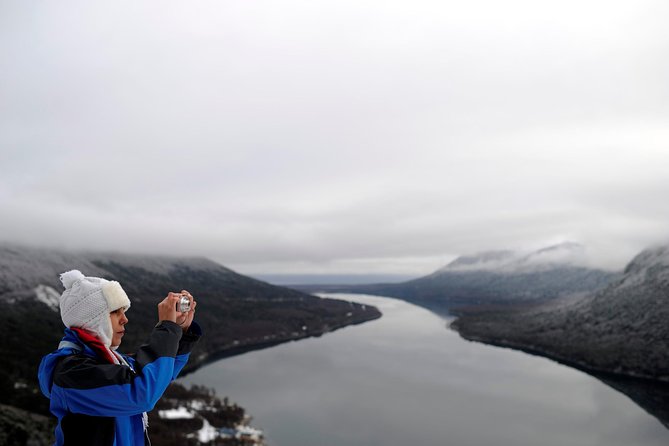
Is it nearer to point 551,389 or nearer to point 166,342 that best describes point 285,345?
point 551,389

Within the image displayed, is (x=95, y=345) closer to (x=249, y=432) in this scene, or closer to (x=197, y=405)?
(x=249, y=432)

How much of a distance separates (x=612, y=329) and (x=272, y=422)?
131601mm

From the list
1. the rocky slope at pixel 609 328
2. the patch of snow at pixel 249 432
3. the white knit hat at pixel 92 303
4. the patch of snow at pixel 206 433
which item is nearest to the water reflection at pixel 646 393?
the rocky slope at pixel 609 328

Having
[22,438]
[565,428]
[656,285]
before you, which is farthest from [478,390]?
[656,285]

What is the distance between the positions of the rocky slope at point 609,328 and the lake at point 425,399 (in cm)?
1313

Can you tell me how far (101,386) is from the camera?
99.4 inches

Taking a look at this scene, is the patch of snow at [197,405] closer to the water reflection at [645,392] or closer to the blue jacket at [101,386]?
the water reflection at [645,392]

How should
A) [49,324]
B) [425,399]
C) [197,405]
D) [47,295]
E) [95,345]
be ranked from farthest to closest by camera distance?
[47,295] → [49,324] → [425,399] → [197,405] → [95,345]

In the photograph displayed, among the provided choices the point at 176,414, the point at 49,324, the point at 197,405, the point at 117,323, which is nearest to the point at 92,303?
the point at 117,323

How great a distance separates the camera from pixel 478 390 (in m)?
80.8

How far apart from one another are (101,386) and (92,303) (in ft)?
2.25

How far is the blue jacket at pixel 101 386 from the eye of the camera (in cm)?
254

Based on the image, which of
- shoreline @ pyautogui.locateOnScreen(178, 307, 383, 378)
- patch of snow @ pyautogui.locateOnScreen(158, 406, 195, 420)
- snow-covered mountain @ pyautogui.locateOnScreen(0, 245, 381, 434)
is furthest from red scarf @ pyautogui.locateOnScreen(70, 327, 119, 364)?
shoreline @ pyautogui.locateOnScreen(178, 307, 383, 378)

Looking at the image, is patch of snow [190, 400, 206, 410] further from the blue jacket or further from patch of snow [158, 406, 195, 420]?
the blue jacket
